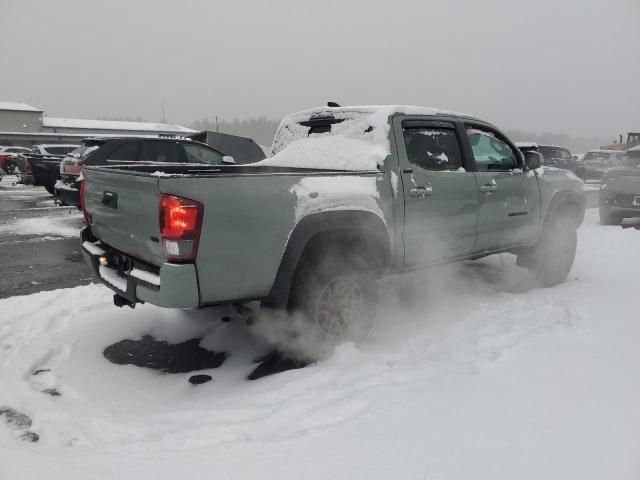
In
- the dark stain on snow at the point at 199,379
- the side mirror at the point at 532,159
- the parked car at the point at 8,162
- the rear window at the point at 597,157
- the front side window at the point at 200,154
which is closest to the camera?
the dark stain on snow at the point at 199,379

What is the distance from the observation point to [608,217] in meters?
10.2

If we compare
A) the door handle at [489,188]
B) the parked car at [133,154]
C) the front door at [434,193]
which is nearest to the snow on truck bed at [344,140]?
the front door at [434,193]

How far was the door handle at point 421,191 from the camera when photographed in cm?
383

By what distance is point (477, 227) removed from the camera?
4.46m

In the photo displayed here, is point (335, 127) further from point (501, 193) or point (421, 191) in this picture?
point (501, 193)

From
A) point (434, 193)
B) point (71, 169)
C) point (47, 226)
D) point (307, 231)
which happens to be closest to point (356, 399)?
point (307, 231)

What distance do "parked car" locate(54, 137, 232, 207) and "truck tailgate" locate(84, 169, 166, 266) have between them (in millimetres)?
5715

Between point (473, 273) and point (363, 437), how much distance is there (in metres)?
3.99

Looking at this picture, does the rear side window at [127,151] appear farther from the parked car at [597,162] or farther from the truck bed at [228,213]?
the parked car at [597,162]

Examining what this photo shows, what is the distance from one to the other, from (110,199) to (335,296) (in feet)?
5.99

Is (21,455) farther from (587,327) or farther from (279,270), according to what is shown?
(587,327)

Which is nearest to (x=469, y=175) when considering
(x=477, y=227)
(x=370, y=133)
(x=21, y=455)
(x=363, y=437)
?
(x=477, y=227)

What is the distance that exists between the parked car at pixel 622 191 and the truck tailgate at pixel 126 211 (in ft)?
33.6

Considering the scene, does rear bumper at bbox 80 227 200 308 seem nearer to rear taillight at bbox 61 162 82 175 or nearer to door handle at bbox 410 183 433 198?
door handle at bbox 410 183 433 198
